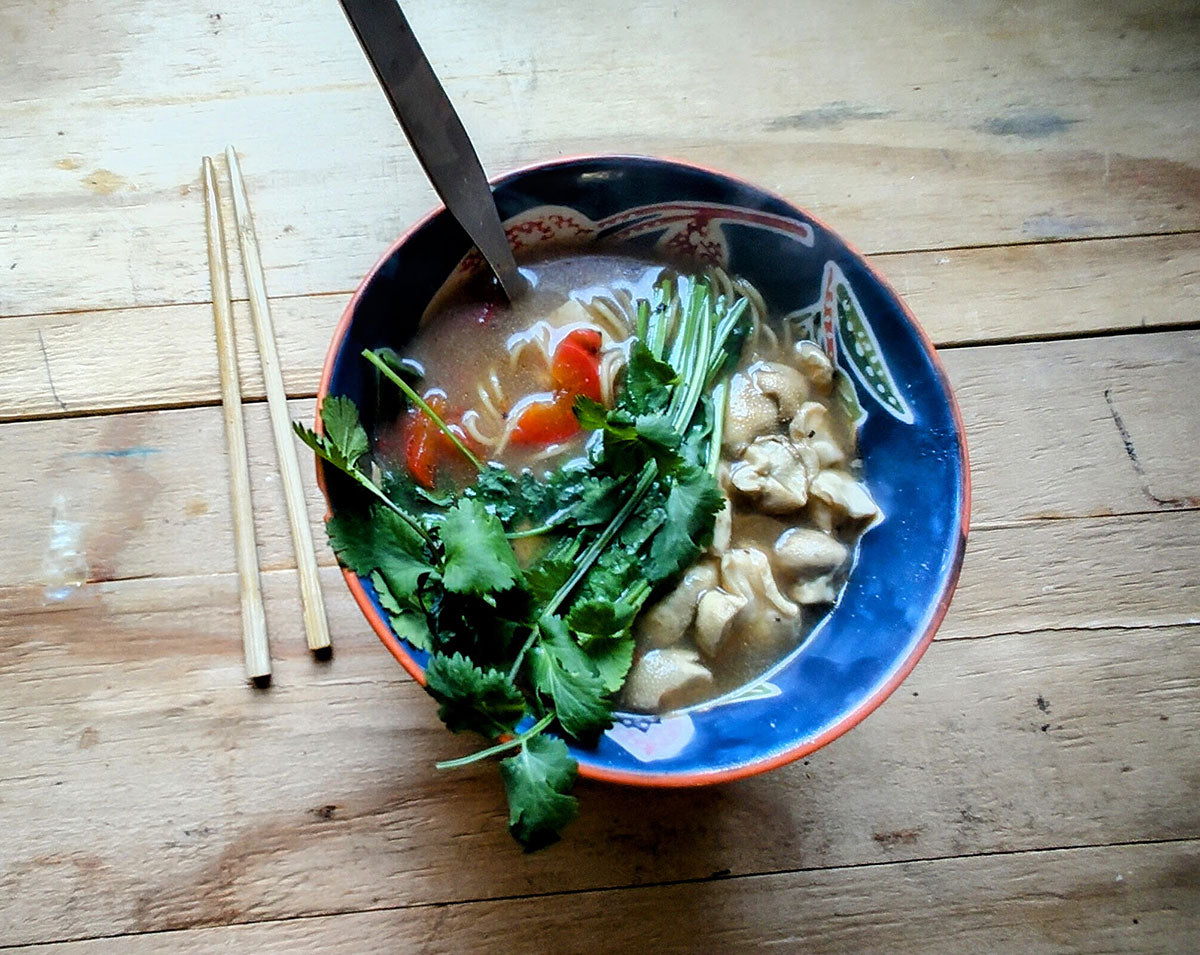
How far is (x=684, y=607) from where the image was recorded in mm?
1141

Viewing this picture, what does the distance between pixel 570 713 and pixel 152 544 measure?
0.68 m

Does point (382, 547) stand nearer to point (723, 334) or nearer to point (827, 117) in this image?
point (723, 334)

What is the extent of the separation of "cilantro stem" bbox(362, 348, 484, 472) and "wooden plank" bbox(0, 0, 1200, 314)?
1.06ft

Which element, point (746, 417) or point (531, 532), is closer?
point (531, 532)

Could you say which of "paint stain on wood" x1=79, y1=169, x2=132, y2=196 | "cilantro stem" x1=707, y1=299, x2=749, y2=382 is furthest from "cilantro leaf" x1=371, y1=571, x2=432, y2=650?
"paint stain on wood" x1=79, y1=169, x2=132, y2=196

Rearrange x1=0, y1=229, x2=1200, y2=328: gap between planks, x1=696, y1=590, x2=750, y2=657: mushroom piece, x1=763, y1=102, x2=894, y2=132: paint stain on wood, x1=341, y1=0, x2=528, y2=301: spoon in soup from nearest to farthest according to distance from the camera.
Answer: x1=341, y1=0, x2=528, y2=301: spoon in soup < x1=696, y1=590, x2=750, y2=657: mushroom piece < x1=0, y1=229, x2=1200, y2=328: gap between planks < x1=763, y1=102, x2=894, y2=132: paint stain on wood

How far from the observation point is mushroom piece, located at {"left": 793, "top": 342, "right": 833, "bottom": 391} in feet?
4.02

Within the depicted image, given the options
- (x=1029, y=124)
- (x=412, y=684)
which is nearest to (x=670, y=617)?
(x=412, y=684)

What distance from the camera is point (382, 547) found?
101 cm

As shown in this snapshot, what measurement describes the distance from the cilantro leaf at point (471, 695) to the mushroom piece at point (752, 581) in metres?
0.33

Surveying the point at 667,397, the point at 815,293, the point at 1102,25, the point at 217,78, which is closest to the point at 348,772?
the point at 667,397

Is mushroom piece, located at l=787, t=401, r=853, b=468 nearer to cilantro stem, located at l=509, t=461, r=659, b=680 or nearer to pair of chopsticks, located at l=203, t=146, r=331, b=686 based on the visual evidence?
cilantro stem, located at l=509, t=461, r=659, b=680

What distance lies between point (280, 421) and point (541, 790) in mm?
645

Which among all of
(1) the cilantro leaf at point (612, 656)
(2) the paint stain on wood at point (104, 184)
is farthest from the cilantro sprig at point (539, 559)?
(2) the paint stain on wood at point (104, 184)
